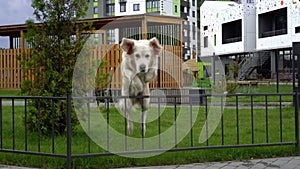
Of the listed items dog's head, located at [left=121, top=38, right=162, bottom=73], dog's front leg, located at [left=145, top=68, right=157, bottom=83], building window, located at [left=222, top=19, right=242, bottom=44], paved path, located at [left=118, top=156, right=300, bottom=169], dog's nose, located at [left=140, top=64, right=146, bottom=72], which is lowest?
paved path, located at [left=118, top=156, right=300, bottom=169]

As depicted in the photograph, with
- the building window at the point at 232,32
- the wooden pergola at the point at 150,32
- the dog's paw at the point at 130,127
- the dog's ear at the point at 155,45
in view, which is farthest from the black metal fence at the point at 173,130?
the building window at the point at 232,32

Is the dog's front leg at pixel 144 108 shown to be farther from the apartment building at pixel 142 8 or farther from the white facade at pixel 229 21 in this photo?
the white facade at pixel 229 21

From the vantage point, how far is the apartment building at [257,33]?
38.8 meters

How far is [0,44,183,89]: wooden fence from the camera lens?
397 inches

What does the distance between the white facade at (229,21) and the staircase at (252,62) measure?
2.74 meters

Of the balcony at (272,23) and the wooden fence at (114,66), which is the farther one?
the balcony at (272,23)

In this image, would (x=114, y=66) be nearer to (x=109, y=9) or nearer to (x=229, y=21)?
(x=229, y=21)

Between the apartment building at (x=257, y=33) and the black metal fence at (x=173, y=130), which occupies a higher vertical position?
the apartment building at (x=257, y=33)

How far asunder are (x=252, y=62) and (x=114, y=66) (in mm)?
29491

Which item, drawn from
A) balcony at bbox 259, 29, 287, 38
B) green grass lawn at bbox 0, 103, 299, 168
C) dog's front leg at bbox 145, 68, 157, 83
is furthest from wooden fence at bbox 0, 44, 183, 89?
balcony at bbox 259, 29, 287, 38

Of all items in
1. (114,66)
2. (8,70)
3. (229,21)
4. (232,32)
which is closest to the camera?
(114,66)

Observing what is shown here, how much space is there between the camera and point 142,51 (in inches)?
288

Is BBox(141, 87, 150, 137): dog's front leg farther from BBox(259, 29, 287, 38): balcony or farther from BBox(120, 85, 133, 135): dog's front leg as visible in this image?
BBox(259, 29, 287, 38): balcony

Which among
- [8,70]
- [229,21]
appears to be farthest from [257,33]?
[8,70]
